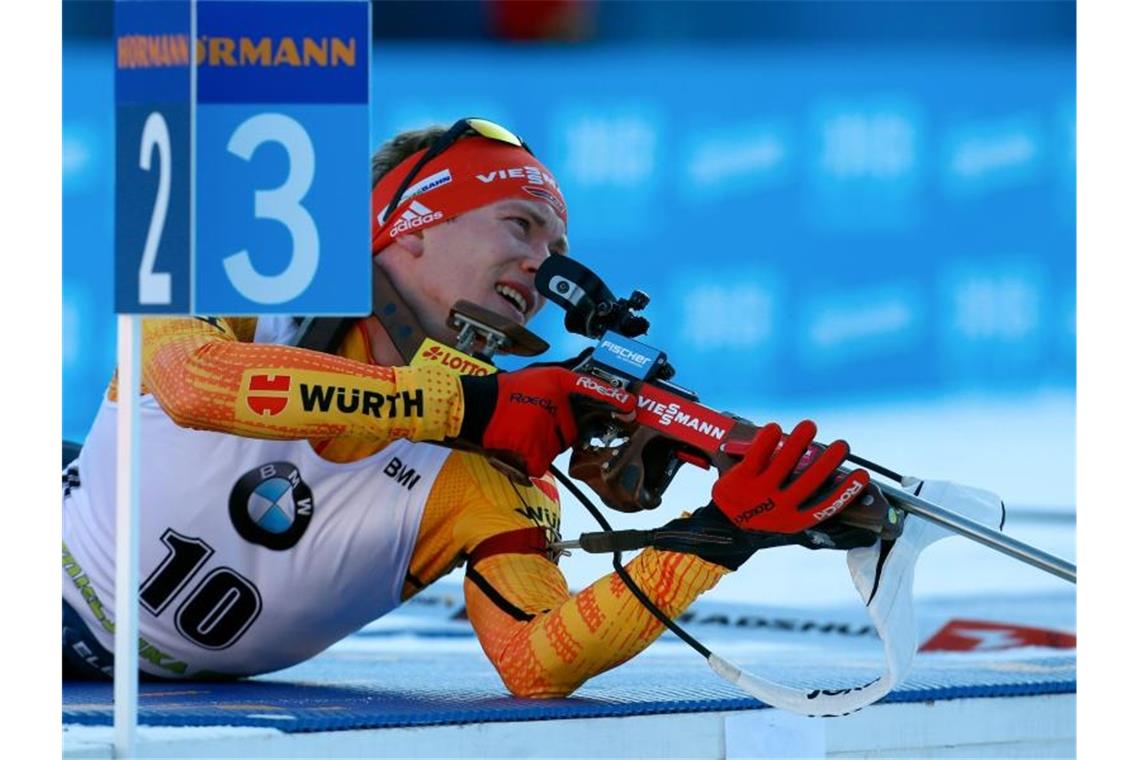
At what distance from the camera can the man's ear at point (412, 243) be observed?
2.80 meters

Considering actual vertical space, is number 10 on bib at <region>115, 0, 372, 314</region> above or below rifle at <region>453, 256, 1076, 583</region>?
above

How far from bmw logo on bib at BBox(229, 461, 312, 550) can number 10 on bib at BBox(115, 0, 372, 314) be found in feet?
2.39

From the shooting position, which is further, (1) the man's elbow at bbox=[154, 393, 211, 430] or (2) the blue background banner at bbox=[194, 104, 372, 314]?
(1) the man's elbow at bbox=[154, 393, 211, 430]

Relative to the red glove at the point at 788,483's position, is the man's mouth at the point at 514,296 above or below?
above

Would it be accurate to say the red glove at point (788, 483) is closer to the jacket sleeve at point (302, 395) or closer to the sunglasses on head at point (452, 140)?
the jacket sleeve at point (302, 395)

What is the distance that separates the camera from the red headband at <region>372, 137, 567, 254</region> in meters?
2.82

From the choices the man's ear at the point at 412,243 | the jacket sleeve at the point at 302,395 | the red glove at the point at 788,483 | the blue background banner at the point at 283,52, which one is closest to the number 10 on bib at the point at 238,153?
the blue background banner at the point at 283,52

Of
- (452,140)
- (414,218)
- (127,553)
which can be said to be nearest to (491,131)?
(452,140)

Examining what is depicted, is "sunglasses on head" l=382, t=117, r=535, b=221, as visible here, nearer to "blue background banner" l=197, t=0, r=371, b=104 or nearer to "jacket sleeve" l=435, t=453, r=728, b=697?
"jacket sleeve" l=435, t=453, r=728, b=697

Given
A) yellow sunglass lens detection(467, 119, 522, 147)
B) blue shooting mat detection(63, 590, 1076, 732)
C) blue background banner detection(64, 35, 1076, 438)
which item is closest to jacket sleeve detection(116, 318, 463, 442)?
blue shooting mat detection(63, 590, 1076, 732)

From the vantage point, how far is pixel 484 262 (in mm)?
2750

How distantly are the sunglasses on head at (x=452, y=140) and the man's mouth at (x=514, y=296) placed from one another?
26 cm

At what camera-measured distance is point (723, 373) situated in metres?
5.92
